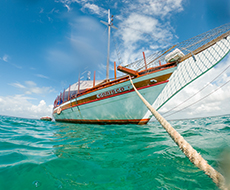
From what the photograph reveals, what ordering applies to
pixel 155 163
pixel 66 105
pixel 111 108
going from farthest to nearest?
pixel 66 105 → pixel 111 108 → pixel 155 163

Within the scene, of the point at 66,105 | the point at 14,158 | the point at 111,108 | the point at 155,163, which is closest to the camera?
the point at 155,163

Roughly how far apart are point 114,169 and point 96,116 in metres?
7.84

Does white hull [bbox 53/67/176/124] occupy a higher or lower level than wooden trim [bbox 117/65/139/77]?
lower

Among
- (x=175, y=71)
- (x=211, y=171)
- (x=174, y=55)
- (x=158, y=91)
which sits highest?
(x=174, y=55)

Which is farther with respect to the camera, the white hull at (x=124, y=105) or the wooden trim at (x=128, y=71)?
the white hull at (x=124, y=105)

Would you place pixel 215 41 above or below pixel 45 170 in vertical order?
above

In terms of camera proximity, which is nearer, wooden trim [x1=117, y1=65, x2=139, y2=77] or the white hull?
wooden trim [x1=117, y1=65, x2=139, y2=77]

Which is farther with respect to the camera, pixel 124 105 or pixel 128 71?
pixel 124 105

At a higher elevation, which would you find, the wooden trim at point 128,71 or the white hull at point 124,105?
the wooden trim at point 128,71

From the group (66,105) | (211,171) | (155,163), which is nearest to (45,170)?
(155,163)

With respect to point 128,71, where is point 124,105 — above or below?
below

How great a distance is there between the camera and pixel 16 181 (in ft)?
4.42

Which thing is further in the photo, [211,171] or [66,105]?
[66,105]

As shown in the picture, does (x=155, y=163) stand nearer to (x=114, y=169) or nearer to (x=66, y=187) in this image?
(x=114, y=169)
